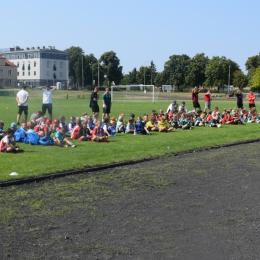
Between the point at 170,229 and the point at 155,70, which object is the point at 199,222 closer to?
the point at 170,229

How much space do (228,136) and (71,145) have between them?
770cm

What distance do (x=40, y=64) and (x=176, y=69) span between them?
38.6 m

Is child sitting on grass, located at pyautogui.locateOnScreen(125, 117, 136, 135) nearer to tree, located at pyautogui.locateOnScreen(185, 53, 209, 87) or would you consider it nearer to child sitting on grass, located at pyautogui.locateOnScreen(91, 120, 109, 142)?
child sitting on grass, located at pyautogui.locateOnScreen(91, 120, 109, 142)

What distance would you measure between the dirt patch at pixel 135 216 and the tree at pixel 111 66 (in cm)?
11190

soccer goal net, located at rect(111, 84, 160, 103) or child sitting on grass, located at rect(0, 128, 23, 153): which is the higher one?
soccer goal net, located at rect(111, 84, 160, 103)

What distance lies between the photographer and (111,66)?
4781 inches

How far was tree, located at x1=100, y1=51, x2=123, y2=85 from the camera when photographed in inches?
4798

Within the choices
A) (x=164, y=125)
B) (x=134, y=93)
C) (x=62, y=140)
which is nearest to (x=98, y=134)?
(x=62, y=140)

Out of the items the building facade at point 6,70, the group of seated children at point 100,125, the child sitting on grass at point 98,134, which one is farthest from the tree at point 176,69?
the child sitting on grass at point 98,134

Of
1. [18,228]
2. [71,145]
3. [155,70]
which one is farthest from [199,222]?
[155,70]

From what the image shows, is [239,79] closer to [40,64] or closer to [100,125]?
[40,64]

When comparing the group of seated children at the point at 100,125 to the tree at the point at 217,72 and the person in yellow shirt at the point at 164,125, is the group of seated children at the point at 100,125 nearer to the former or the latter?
the person in yellow shirt at the point at 164,125

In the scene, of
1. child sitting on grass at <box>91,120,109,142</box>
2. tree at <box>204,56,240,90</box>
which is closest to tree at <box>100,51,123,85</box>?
tree at <box>204,56,240,90</box>

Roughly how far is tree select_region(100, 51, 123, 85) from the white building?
476 inches
